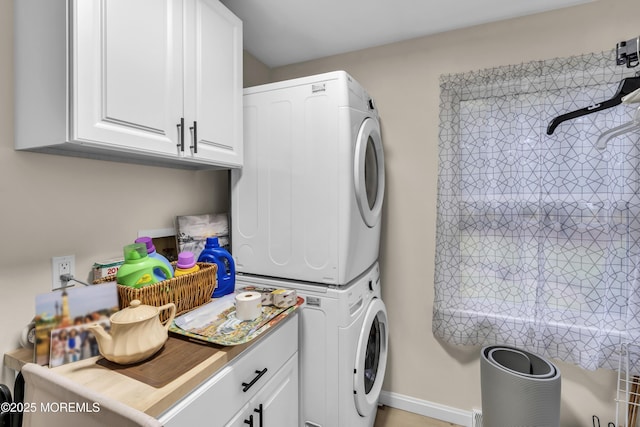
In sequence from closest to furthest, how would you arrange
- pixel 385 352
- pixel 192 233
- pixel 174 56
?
pixel 174 56, pixel 192 233, pixel 385 352

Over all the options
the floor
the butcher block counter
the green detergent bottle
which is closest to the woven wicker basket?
the green detergent bottle

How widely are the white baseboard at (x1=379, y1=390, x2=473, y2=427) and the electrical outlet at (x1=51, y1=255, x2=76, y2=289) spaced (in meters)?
1.98

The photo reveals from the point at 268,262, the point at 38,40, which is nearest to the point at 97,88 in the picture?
the point at 38,40

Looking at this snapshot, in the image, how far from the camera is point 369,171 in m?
1.66

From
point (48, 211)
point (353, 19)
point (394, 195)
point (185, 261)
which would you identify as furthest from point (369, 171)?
point (48, 211)

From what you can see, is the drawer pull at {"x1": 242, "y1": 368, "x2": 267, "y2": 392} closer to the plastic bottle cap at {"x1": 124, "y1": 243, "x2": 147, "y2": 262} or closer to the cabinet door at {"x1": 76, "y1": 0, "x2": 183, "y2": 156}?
the plastic bottle cap at {"x1": 124, "y1": 243, "x2": 147, "y2": 262}

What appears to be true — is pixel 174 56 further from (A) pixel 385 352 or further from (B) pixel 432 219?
(A) pixel 385 352

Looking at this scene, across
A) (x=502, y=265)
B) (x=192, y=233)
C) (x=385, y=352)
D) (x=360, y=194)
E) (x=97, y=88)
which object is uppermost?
(x=97, y=88)

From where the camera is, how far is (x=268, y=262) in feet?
4.94

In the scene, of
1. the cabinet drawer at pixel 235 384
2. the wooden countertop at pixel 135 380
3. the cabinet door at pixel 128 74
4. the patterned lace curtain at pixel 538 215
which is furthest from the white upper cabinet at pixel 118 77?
the patterned lace curtain at pixel 538 215

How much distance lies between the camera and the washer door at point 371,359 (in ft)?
4.64

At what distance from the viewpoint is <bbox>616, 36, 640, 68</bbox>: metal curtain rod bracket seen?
3.59 ft

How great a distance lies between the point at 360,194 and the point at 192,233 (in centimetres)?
89

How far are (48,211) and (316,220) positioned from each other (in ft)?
3.31
